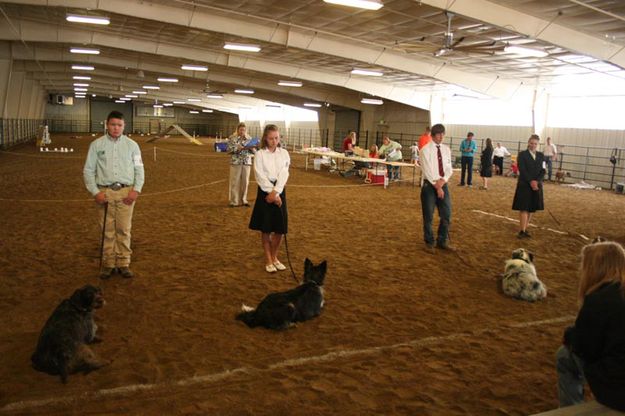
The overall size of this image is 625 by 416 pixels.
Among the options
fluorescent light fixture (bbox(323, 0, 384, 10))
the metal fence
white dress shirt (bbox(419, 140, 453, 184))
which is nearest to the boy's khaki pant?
white dress shirt (bbox(419, 140, 453, 184))

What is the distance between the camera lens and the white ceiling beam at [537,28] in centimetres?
1180

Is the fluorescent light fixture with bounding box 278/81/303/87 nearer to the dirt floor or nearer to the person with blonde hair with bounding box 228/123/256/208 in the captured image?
the person with blonde hair with bounding box 228/123/256/208

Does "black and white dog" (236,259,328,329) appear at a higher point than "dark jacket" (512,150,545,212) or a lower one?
lower

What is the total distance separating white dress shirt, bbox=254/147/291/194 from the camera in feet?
19.3

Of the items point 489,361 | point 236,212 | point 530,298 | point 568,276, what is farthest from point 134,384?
point 236,212

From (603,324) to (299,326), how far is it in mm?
2779

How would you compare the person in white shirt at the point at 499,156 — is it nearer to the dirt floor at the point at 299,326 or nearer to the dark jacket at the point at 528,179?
the dirt floor at the point at 299,326

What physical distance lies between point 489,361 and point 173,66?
2761 centimetres

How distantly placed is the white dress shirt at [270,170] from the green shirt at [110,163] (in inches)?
53.1

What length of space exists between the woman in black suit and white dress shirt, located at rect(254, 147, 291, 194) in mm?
4671

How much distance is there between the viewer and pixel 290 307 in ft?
15.2

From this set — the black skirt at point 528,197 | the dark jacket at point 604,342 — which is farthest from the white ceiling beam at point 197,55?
the dark jacket at point 604,342

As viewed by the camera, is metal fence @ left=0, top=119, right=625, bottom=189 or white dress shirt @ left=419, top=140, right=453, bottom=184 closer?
white dress shirt @ left=419, top=140, right=453, bottom=184

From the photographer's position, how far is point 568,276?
267 inches
